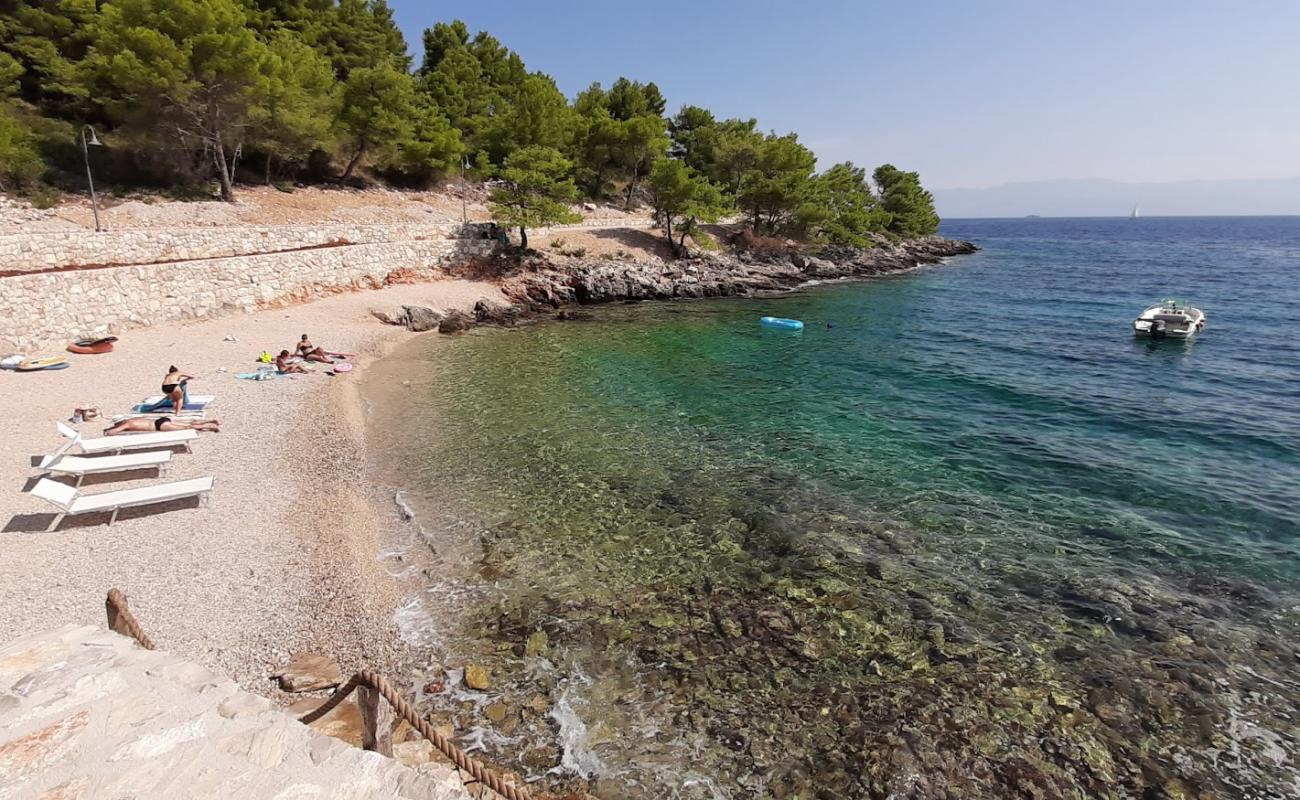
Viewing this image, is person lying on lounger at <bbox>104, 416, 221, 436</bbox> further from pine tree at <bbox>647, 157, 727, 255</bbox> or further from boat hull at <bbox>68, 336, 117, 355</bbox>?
pine tree at <bbox>647, 157, 727, 255</bbox>

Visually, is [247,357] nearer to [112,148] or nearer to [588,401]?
[588,401]

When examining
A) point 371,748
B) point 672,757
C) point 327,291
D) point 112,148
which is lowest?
point 672,757

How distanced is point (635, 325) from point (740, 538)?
2409cm

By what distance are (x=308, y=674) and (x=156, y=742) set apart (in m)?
3.40

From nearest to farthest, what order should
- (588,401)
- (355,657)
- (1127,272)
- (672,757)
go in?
(672,757) < (355,657) < (588,401) < (1127,272)

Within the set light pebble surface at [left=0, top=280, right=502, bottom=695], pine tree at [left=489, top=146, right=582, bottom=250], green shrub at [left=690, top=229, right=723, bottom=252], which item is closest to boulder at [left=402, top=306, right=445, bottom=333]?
pine tree at [left=489, top=146, right=582, bottom=250]

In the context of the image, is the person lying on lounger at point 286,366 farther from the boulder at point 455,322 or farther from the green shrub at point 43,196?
the green shrub at point 43,196

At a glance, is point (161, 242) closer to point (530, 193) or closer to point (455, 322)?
point (455, 322)

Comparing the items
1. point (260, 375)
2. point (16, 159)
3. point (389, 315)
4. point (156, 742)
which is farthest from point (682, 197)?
point (156, 742)

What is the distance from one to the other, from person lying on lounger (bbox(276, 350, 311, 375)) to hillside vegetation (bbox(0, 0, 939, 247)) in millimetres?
20368

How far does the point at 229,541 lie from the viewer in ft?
33.0

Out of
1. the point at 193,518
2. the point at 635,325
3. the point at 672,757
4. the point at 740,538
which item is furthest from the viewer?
the point at 635,325

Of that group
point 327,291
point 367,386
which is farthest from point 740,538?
point 327,291

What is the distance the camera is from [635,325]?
3456cm
